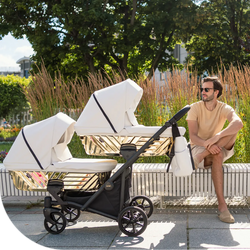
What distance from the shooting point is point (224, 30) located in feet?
54.9

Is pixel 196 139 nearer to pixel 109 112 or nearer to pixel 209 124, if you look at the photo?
pixel 209 124

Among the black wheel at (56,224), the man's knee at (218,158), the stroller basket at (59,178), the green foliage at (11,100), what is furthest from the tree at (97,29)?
the black wheel at (56,224)

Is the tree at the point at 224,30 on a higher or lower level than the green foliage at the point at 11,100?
higher

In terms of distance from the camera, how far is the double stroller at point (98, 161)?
133 inches

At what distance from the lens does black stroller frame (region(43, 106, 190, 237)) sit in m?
3.36

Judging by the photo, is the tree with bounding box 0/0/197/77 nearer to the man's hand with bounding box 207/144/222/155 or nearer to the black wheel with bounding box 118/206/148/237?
the man's hand with bounding box 207/144/222/155

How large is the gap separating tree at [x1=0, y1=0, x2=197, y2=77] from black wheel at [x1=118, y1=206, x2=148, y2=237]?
12.8 meters

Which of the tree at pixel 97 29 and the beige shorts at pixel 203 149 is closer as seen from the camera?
the beige shorts at pixel 203 149

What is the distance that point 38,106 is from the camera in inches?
239

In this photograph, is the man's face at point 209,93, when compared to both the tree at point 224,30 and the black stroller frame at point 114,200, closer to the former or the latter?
the black stroller frame at point 114,200

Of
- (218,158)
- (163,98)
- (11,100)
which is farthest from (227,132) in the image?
(11,100)

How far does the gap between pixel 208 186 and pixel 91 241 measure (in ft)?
5.24

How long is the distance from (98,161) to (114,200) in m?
0.42

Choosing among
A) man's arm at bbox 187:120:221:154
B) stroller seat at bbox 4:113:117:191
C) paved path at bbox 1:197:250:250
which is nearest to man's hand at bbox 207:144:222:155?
man's arm at bbox 187:120:221:154
